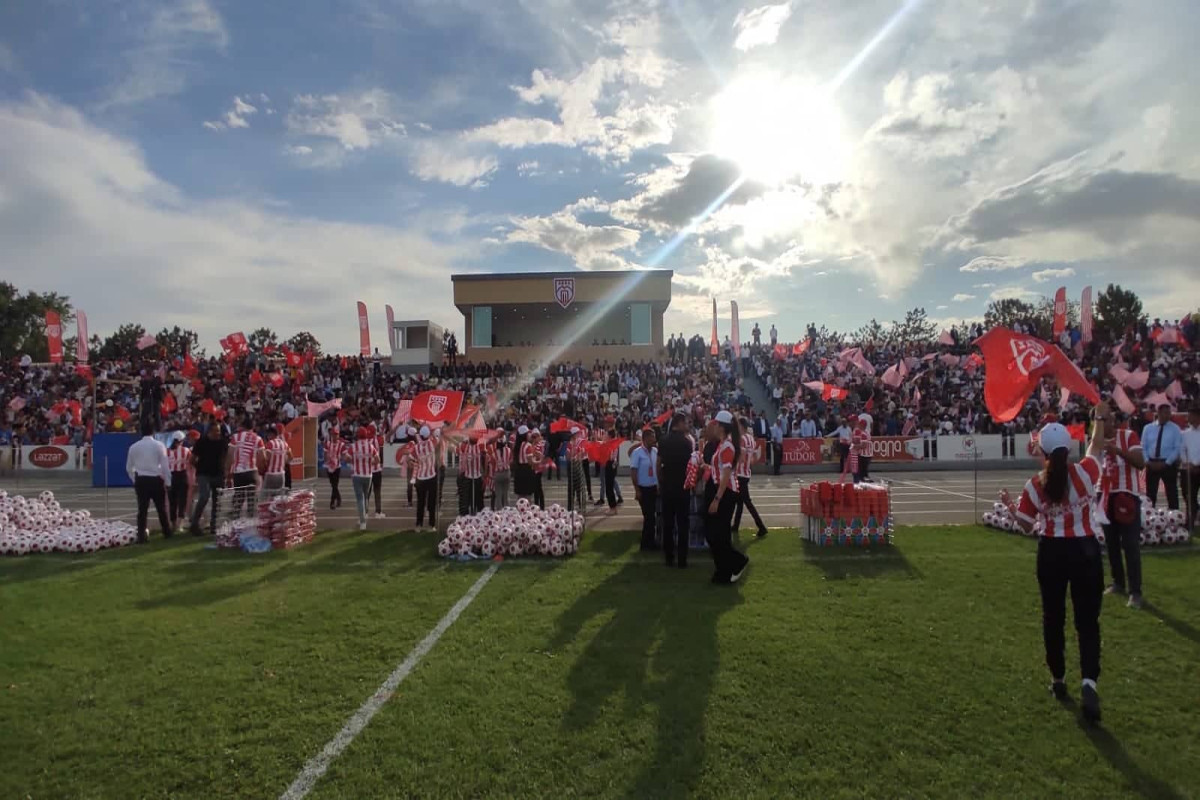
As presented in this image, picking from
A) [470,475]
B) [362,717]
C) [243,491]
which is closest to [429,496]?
[470,475]

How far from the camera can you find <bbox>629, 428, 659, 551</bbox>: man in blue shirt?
34.0 feet

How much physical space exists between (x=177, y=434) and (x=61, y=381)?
30.2m

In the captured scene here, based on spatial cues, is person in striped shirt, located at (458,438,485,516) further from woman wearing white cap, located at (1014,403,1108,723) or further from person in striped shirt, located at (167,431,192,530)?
woman wearing white cap, located at (1014,403,1108,723)

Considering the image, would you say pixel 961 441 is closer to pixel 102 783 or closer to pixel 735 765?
pixel 735 765

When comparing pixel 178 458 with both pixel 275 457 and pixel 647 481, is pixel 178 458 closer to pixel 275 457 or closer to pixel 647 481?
pixel 275 457

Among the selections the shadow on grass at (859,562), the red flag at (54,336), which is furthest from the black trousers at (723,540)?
the red flag at (54,336)

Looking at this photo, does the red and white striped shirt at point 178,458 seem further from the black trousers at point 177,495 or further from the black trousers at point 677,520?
the black trousers at point 677,520

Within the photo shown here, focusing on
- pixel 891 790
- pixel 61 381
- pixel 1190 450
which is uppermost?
pixel 61 381

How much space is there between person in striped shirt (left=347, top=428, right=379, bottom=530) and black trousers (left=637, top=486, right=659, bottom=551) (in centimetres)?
546

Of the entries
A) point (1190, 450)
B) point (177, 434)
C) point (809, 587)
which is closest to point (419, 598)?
point (809, 587)

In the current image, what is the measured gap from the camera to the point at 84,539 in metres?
10.7

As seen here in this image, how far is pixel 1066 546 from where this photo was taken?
15.5ft

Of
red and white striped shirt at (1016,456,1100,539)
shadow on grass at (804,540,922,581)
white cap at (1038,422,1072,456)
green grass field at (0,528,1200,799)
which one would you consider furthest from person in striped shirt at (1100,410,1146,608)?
white cap at (1038,422,1072,456)

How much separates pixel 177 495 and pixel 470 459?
19.4ft
